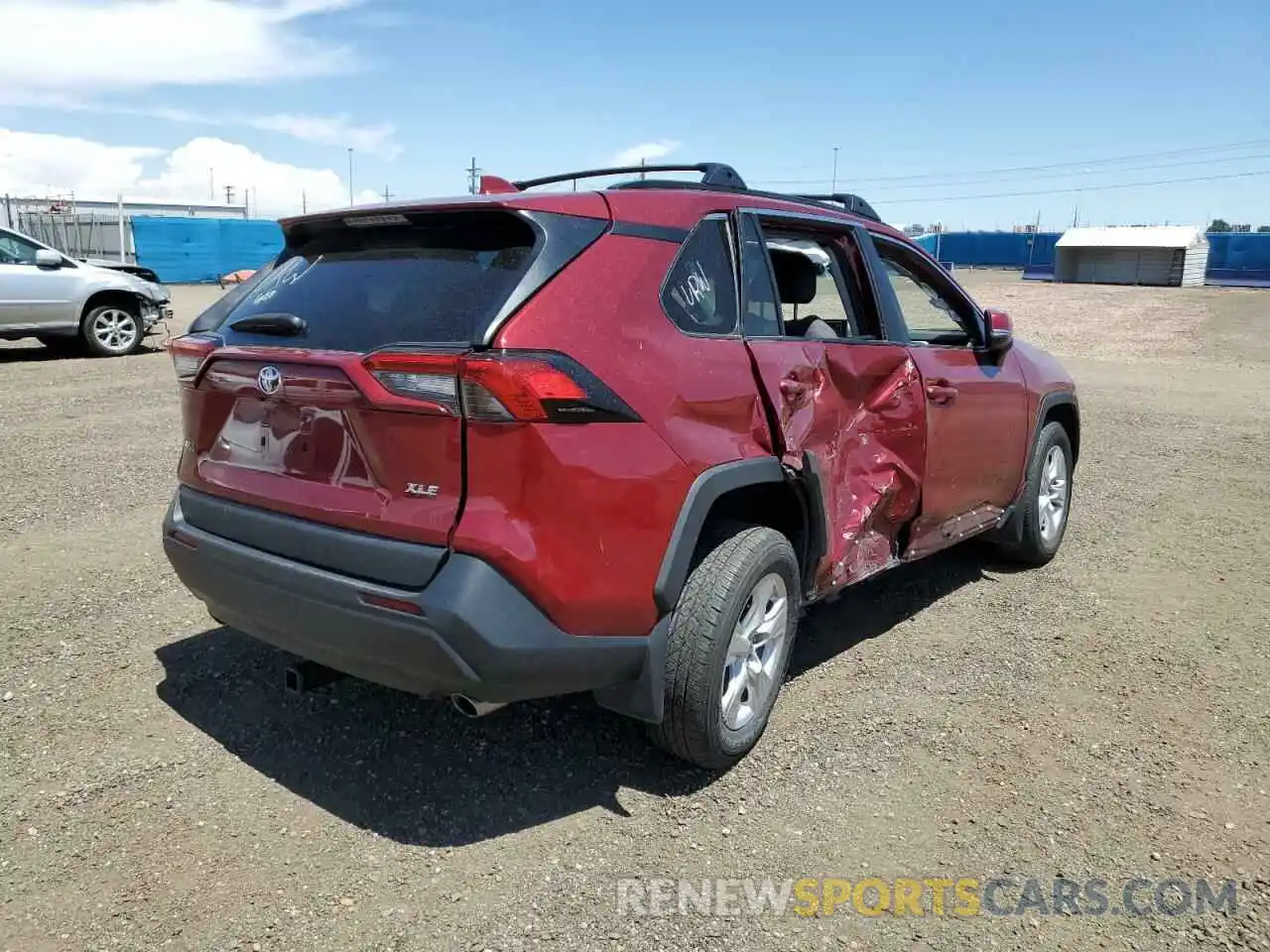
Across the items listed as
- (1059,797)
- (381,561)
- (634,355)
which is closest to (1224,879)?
(1059,797)

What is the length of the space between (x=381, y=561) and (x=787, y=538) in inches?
61.8

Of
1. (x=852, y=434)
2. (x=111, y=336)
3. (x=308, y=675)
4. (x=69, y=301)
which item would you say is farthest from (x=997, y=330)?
(x=111, y=336)

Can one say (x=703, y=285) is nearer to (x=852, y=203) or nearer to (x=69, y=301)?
(x=852, y=203)

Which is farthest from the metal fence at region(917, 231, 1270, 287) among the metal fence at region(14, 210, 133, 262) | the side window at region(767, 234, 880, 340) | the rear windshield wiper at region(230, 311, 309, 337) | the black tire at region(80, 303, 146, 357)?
the rear windshield wiper at region(230, 311, 309, 337)

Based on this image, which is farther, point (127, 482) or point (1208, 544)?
point (127, 482)

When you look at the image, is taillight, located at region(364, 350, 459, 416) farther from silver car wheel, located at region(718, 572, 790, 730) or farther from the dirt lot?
the dirt lot

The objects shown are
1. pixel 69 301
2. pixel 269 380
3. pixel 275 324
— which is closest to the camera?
pixel 269 380

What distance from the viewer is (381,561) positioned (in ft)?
8.61

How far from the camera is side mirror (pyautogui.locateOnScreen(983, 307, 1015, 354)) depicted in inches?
186

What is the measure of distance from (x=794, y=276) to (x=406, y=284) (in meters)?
1.74

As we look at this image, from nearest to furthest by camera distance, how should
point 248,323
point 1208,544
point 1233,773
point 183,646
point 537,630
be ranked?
point 537,630
point 248,323
point 1233,773
point 183,646
point 1208,544

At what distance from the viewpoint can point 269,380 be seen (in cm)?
284

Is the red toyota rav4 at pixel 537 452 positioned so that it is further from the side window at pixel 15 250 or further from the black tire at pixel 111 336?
the black tire at pixel 111 336

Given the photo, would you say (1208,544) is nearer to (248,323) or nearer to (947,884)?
(947,884)
